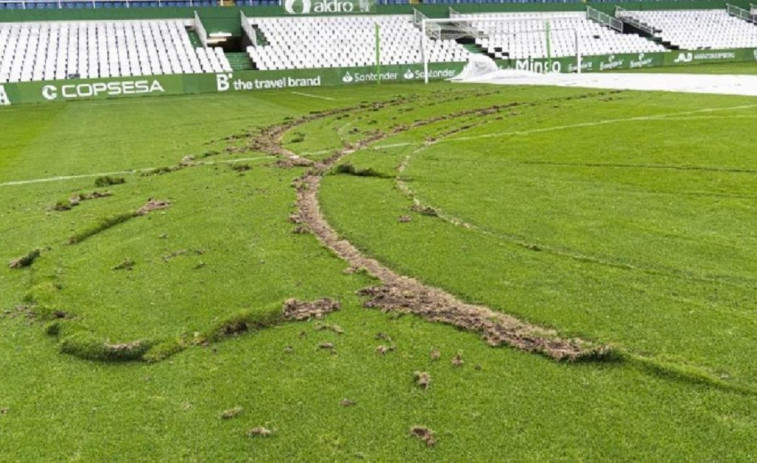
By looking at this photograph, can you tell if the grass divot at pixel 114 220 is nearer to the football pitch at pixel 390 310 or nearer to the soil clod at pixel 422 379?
the football pitch at pixel 390 310

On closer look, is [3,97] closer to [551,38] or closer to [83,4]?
[83,4]

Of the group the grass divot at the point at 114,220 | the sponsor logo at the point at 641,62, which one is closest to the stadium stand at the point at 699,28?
the sponsor logo at the point at 641,62

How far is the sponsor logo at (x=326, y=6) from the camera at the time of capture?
46.3 meters

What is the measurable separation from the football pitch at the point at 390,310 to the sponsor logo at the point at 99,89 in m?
24.1

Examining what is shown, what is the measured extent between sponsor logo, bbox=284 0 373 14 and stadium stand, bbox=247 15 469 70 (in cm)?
57

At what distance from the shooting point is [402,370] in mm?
4512

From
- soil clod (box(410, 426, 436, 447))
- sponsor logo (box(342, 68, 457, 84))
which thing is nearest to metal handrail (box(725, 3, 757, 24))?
sponsor logo (box(342, 68, 457, 84))

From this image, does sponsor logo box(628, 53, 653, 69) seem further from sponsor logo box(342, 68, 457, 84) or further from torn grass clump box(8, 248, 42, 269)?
torn grass clump box(8, 248, 42, 269)

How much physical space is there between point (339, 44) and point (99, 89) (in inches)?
642

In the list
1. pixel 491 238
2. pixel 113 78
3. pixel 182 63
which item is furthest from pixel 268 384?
pixel 182 63

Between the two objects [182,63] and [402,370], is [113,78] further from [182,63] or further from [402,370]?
[402,370]

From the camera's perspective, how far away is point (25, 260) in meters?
7.27

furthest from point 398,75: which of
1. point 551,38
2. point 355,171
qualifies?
point 355,171

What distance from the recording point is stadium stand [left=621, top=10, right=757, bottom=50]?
53.1 metres
